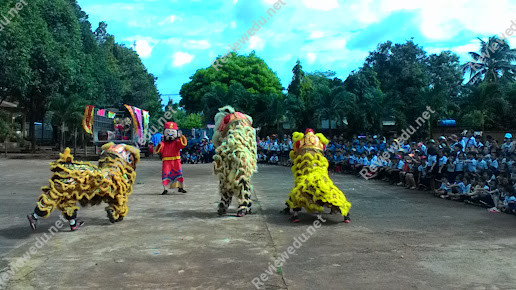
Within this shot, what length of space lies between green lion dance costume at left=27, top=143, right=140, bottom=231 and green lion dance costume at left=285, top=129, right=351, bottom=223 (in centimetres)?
277

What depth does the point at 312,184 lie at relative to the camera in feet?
22.0

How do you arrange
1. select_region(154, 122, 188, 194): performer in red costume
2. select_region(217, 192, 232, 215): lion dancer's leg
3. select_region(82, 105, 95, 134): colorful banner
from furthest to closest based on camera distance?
select_region(82, 105, 95, 134): colorful banner, select_region(154, 122, 188, 194): performer in red costume, select_region(217, 192, 232, 215): lion dancer's leg

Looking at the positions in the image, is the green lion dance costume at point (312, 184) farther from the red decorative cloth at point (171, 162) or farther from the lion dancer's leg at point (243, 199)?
the red decorative cloth at point (171, 162)

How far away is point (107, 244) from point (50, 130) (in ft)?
138

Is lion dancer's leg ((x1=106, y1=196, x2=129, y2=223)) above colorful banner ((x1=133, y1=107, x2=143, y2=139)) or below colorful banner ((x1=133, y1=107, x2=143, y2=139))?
below

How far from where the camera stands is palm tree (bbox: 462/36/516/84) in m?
28.1

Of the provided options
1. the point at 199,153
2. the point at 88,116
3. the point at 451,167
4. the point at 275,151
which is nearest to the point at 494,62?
the point at 275,151

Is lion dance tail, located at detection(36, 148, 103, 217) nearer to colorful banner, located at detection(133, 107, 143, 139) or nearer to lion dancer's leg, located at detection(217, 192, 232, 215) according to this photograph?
lion dancer's leg, located at detection(217, 192, 232, 215)

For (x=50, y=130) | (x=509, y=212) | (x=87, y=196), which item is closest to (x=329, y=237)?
(x=87, y=196)

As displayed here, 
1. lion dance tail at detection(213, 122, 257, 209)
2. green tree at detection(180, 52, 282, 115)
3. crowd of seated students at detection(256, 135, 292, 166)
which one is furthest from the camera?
green tree at detection(180, 52, 282, 115)

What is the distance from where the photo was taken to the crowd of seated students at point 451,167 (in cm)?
829

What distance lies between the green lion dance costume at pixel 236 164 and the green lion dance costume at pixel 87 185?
154 cm

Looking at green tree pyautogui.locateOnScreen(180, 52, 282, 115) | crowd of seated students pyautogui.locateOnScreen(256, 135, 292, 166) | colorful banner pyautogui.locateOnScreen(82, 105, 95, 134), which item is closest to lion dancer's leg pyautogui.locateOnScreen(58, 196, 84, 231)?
colorful banner pyautogui.locateOnScreen(82, 105, 95, 134)

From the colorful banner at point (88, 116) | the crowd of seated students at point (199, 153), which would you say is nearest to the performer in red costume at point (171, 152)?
the colorful banner at point (88, 116)
